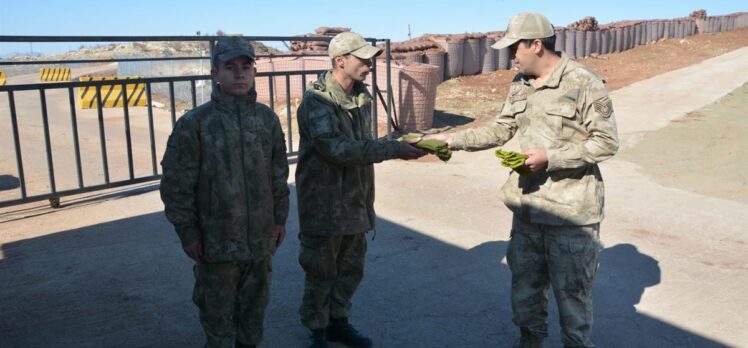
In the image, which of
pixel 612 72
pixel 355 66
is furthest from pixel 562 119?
pixel 612 72

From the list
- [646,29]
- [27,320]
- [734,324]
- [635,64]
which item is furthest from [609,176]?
[646,29]

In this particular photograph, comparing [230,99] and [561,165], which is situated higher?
[230,99]

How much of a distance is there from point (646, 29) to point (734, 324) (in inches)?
1283

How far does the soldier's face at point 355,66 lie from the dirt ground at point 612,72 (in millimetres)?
8925

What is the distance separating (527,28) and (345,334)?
189 cm

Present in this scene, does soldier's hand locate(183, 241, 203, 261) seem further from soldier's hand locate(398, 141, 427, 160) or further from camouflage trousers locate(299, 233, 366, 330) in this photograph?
soldier's hand locate(398, 141, 427, 160)

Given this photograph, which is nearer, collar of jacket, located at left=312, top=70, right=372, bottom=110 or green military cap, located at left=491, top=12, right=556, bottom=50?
green military cap, located at left=491, top=12, right=556, bottom=50

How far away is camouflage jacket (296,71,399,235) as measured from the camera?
129 inches

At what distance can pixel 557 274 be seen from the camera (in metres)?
3.22

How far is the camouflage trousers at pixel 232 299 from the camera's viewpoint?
10.1 ft

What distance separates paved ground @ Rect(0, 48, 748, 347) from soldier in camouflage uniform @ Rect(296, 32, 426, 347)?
0.49m

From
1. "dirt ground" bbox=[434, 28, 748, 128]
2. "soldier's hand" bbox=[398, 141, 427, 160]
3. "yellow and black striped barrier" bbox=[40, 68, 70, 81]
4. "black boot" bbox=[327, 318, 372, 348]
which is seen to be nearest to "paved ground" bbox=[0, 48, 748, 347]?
"black boot" bbox=[327, 318, 372, 348]

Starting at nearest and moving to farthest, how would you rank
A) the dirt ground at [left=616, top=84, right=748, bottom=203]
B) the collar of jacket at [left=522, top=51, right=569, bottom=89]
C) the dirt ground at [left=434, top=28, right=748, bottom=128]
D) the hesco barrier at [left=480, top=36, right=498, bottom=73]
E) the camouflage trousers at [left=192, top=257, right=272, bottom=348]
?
1. the camouflage trousers at [left=192, top=257, right=272, bottom=348]
2. the collar of jacket at [left=522, top=51, right=569, bottom=89]
3. the dirt ground at [left=616, top=84, right=748, bottom=203]
4. the dirt ground at [left=434, top=28, right=748, bottom=128]
5. the hesco barrier at [left=480, top=36, right=498, bottom=73]

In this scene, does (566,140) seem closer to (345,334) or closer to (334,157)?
(334,157)
